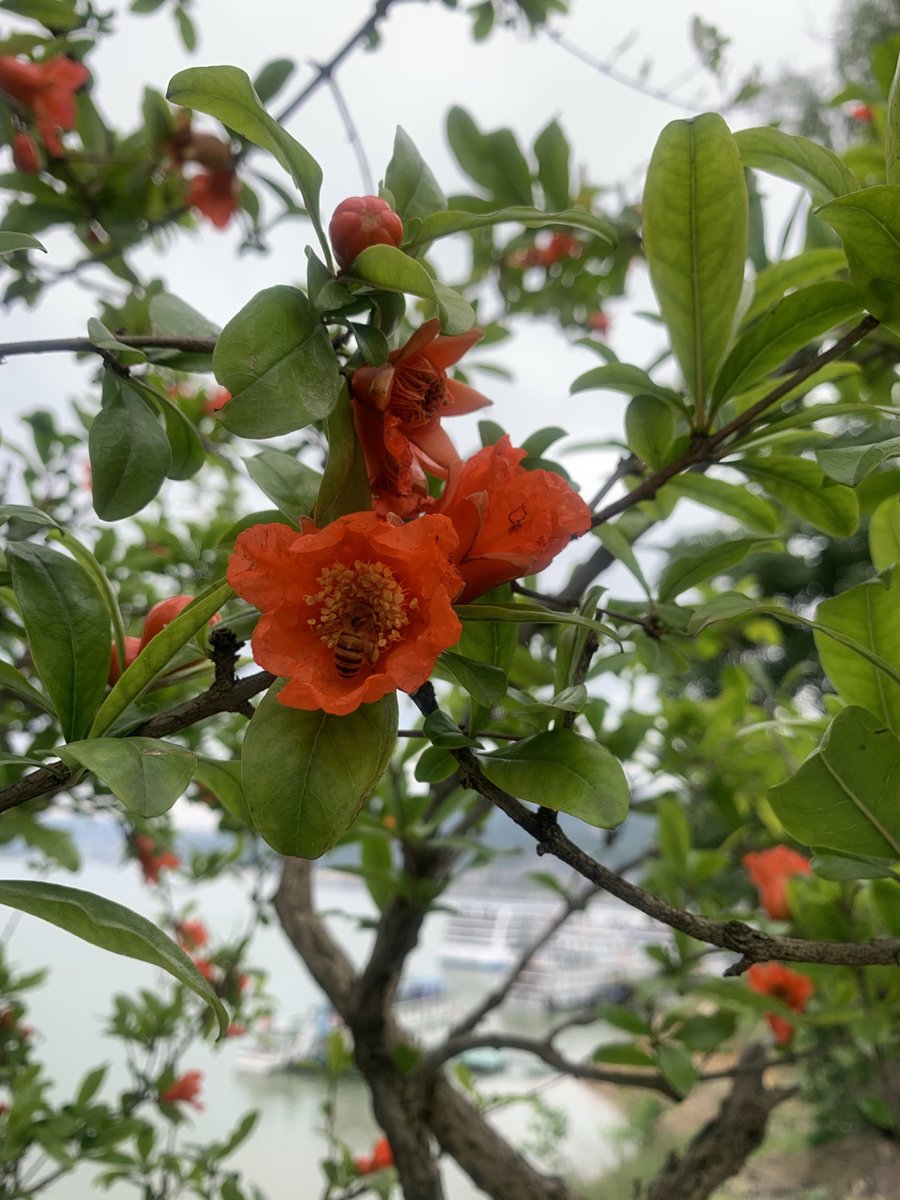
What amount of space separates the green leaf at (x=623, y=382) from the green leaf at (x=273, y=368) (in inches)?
7.3

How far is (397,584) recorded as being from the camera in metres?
0.34

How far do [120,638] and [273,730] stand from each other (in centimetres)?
15

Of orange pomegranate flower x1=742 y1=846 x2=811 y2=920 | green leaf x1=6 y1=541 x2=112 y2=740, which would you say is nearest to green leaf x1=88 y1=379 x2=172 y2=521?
green leaf x1=6 y1=541 x2=112 y2=740

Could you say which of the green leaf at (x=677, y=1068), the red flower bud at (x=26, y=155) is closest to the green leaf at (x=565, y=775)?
the green leaf at (x=677, y=1068)

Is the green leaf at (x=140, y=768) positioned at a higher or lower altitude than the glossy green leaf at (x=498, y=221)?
lower

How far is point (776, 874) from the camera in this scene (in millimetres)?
1161

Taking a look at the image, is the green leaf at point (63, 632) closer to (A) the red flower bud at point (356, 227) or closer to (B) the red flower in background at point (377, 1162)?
(A) the red flower bud at point (356, 227)

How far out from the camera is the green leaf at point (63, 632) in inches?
14.6

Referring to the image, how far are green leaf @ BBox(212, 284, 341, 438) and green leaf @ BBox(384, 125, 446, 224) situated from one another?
0.12 m

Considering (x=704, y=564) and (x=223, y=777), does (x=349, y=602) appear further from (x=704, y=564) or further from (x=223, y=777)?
(x=704, y=564)

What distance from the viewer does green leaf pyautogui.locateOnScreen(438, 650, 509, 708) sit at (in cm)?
36

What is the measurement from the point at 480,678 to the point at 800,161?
35 centimetres

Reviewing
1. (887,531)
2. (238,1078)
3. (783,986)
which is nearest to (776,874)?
(783,986)

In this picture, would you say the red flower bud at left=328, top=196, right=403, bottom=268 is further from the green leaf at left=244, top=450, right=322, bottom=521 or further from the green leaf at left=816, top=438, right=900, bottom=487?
the green leaf at left=816, top=438, right=900, bottom=487
